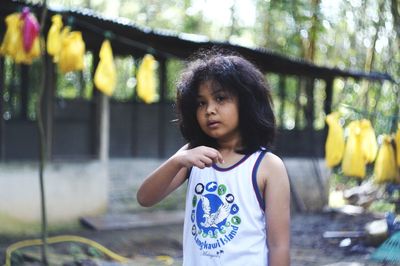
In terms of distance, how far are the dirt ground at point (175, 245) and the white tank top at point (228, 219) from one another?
144 inches

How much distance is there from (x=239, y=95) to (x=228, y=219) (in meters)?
0.42

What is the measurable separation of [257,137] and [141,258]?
14.3ft

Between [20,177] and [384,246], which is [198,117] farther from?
[20,177]

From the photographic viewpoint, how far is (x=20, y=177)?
7062 mm

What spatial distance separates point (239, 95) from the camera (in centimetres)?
190

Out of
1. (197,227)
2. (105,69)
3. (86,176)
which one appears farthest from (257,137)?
(86,176)

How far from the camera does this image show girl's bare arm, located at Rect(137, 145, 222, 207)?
168 centimetres

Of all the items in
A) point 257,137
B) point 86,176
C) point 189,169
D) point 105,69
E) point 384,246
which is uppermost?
point 105,69

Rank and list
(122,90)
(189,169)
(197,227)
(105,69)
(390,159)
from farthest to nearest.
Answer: (122,90), (105,69), (390,159), (189,169), (197,227)

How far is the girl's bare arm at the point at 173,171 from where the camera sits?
1.68m

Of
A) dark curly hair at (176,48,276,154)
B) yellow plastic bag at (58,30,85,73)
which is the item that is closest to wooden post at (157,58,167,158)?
yellow plastic bag at (58,30,85,73)

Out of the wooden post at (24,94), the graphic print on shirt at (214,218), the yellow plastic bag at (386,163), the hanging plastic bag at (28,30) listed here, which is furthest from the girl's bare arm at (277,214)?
the wooden post at (24,94)

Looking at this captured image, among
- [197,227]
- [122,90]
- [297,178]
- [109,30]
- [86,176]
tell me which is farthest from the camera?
[122,90]

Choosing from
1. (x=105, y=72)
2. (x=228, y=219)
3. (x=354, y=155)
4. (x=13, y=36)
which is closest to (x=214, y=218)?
(x=228, y=219)
